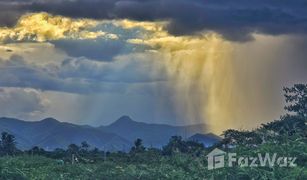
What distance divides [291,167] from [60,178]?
11.0 meters

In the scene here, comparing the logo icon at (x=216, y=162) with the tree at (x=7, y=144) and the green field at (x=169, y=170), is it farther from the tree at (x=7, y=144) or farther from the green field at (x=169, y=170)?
the tree at (x=7, y=144)

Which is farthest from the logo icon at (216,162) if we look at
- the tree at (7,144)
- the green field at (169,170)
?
the tree at (7,144)

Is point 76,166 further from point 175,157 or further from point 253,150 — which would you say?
point 253,150

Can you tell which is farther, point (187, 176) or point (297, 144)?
point (297, 144)

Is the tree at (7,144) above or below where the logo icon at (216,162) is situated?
above

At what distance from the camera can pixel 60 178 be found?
89.0 feet

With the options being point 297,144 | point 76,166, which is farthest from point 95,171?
point 297,144

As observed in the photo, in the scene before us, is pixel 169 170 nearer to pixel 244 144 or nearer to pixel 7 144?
pixel 244 144

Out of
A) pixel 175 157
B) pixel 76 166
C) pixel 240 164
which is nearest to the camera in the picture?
pixel 240 164
